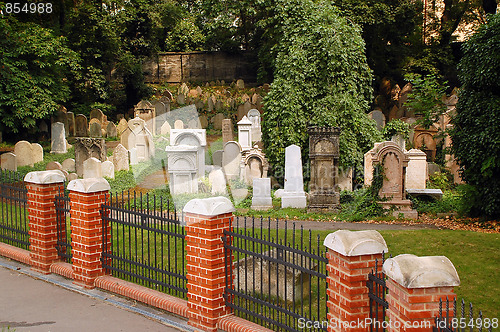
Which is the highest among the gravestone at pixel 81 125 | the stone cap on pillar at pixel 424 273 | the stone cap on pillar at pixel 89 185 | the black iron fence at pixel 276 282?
the gravestone at pixel 81 125

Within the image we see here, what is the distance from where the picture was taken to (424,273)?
3.66 metres

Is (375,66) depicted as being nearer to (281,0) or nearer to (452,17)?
(452,17)

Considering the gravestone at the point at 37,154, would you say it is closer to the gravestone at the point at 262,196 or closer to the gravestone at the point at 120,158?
the gravestone at the point at 120,158

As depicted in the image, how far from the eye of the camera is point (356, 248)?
4.33m

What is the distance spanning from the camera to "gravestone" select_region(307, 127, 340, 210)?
14648 millimetres

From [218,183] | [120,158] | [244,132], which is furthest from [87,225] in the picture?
[244,132]

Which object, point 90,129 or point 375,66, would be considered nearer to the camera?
point 90,129

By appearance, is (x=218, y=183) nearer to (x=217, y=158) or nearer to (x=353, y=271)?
(x=217, y=158)

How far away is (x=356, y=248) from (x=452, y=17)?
107 feet

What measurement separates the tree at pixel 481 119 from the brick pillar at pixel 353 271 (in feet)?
28.8

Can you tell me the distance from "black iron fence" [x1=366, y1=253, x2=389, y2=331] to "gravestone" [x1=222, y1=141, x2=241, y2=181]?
46.3 ft

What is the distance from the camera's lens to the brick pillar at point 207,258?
18.9 ft

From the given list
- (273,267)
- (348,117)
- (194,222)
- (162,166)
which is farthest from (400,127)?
(194,222)

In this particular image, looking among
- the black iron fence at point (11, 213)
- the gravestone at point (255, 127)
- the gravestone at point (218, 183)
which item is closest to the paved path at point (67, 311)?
the black iron fence at point (11, 213)
